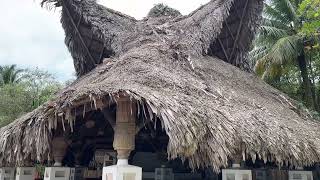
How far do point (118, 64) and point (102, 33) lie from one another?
2.48m

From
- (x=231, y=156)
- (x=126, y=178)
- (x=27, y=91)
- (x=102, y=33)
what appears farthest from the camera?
(x=27, y=91)

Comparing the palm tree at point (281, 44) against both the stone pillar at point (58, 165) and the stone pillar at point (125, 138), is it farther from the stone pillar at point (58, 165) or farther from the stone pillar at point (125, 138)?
the stone pillar at point (125, 138)

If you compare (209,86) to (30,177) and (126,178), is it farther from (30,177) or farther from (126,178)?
(30,177)

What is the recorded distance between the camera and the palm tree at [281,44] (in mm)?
12500

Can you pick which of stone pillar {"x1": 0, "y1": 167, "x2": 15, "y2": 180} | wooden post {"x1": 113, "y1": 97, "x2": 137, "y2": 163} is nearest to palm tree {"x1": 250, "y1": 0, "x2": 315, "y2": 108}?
wooden post {"x1": 113, "y1": 97, "x2": 137, "y2": 163}

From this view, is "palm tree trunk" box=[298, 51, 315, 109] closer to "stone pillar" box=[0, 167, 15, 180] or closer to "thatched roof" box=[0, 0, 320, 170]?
"thatched roof" box=[0, 0, 320, 170]

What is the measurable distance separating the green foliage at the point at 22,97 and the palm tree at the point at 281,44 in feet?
28.0

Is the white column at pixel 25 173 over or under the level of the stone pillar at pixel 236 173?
under

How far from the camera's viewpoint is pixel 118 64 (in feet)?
20.8

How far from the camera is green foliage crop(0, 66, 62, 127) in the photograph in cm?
1605

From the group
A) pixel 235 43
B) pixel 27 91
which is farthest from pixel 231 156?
pixel 27 91

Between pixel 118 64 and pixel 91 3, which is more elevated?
pixel 91 3

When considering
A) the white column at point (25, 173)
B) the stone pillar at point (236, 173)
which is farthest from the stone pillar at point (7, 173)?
the stone pillar at point (236, 173)

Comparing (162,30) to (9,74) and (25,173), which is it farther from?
(9,74)
